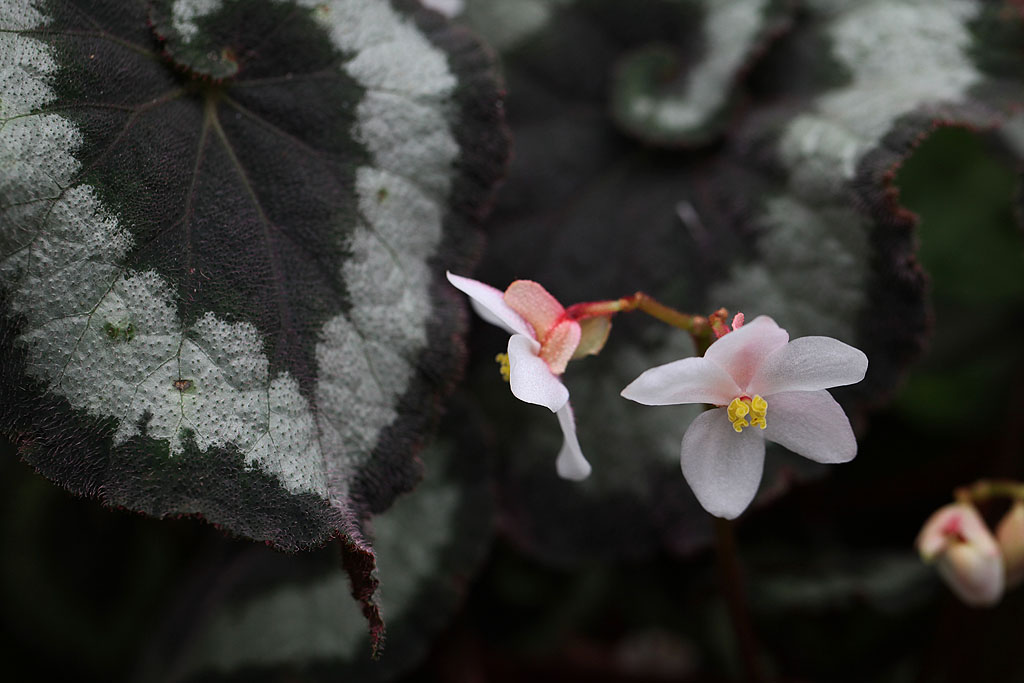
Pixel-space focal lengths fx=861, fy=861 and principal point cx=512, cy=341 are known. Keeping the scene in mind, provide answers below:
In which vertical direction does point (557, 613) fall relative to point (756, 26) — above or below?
below

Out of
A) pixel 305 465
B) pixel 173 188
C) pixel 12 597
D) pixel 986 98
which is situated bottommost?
pixel 12 597

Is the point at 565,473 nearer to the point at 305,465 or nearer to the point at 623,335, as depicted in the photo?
the point at 305,465

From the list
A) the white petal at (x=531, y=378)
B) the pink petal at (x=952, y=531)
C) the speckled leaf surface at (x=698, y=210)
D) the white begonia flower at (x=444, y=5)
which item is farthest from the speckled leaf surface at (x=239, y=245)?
the pink petal at (x=952, y=531)

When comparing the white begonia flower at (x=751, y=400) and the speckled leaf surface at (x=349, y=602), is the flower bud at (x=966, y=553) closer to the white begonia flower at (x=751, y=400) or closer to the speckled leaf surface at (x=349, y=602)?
the white begonia flower at (x=751, y=400)

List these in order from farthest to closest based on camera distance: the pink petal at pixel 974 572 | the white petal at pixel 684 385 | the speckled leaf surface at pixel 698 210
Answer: the speckled leaf surface at pixel 698 210
the pink petal at pixel 974 572
the white petal at pixel 684 385

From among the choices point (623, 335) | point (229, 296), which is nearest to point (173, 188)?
point (229, 296)

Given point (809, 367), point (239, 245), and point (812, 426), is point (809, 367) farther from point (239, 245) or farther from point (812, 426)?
point (239, 245)

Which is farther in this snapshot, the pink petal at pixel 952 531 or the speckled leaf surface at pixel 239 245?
the pink petal at pixel 952 531

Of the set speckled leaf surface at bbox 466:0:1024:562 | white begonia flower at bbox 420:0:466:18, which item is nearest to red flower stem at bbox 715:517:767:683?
speckled leaf surface at bbox 466:0:1024:562

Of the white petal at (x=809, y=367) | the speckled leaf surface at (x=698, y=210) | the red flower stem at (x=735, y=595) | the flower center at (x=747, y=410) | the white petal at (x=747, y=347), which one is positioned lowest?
the red flower stem at (x=735, y=595)
